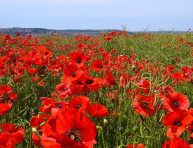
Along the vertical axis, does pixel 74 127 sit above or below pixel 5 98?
above

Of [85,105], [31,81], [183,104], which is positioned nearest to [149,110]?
[183,104]

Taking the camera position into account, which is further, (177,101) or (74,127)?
(177,101)

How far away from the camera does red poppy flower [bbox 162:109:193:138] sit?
71.1 inches

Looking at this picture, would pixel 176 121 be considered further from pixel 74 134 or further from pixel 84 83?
pixel 84 83

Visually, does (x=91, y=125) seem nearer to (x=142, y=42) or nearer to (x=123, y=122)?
(x=123, y=122)

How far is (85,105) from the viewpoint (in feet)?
5.89

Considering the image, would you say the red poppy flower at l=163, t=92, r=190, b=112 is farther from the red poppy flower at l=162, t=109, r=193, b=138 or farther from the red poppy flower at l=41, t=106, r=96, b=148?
the red poppy flower at l=41, t=106, r=96, b=148

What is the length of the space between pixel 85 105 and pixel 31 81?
3121 mm

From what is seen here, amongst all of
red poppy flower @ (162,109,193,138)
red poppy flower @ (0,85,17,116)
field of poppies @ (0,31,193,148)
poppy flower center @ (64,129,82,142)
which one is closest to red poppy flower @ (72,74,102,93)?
field of poppies @ (0,31,193,148)

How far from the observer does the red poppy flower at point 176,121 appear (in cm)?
180

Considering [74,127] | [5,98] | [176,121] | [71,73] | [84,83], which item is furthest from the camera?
[5,98]

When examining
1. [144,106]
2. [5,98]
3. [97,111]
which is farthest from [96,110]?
[5,98]

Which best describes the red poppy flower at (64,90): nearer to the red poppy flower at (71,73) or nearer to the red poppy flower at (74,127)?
the red poppy flower at (71,73)

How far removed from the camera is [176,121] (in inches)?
73.0
